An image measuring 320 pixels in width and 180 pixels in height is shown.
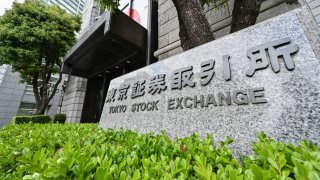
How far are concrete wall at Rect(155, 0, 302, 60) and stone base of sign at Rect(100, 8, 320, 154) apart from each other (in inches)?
87.2

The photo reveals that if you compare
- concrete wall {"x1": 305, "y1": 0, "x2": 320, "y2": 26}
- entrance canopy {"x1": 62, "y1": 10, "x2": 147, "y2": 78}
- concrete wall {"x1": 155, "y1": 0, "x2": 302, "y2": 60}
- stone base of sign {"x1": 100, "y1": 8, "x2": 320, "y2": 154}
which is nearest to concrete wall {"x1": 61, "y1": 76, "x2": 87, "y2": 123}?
entrance canopy {"x1": 62, "y1": 10, "x2": 147, "y2": 78}

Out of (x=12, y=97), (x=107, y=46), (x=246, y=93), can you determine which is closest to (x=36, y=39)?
(x=107, y=46)

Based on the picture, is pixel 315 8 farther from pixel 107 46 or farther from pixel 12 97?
pixel 12 97

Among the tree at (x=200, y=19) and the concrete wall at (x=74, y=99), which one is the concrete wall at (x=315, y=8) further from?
the concrete wall at (x=74, y=99)

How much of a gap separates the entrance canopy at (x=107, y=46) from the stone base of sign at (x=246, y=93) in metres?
4.31

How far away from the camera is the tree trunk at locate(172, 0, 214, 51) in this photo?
3.11 meters

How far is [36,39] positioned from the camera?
11.3m

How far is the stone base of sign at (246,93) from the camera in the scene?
5.01ft

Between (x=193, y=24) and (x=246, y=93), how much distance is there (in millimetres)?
1806

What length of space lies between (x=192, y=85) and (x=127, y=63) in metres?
6.91

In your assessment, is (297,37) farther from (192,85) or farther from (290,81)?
(192,85)

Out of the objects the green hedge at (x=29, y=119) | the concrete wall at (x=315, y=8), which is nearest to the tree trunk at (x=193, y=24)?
the concrete wall at (x=315, y=8)

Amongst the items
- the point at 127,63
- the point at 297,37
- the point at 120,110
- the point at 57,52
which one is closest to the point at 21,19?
the point at 57,52

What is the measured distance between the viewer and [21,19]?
12.1 meters
